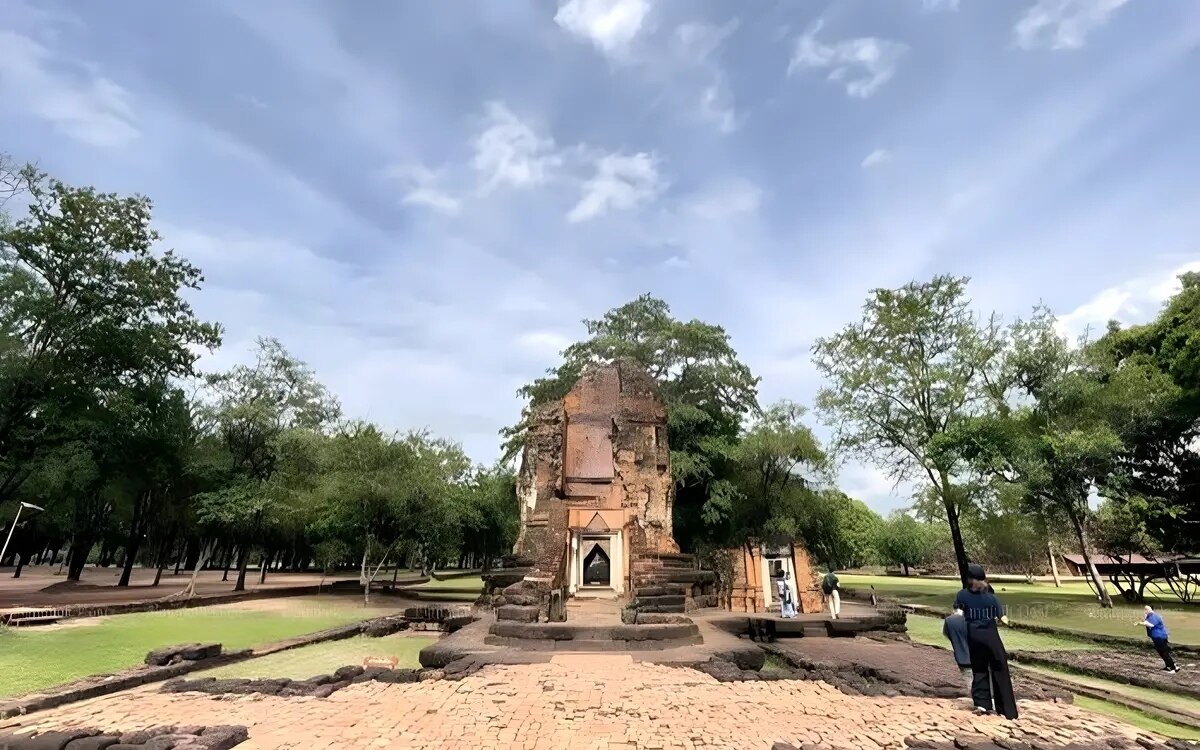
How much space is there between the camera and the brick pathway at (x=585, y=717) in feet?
18.8

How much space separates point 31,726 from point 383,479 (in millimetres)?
18296

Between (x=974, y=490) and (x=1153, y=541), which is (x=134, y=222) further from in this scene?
(x=1153, y=541)

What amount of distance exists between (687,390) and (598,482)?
37.1 feet

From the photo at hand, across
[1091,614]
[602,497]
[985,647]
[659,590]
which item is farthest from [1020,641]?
[602,497]

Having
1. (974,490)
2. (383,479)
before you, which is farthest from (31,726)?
(974,490)

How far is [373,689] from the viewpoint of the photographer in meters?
7.85

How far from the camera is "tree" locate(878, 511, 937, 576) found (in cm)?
5866

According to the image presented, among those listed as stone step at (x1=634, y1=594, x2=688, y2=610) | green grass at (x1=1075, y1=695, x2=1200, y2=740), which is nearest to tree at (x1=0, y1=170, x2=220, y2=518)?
stone step at (x1=634, y1=594, x2=688, y2=610)

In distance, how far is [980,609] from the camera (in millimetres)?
6477

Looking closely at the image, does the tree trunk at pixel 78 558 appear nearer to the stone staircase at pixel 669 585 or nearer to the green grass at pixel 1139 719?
the stone staircase at pixel 669 585

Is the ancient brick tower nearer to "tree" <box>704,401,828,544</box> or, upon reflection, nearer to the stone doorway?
the stone doorway

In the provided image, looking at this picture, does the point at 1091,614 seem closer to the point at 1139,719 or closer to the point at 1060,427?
the point at 1060,427

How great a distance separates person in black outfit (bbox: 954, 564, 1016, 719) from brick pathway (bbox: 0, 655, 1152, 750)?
249mm

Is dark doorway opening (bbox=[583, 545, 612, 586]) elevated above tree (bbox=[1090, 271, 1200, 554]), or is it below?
below
